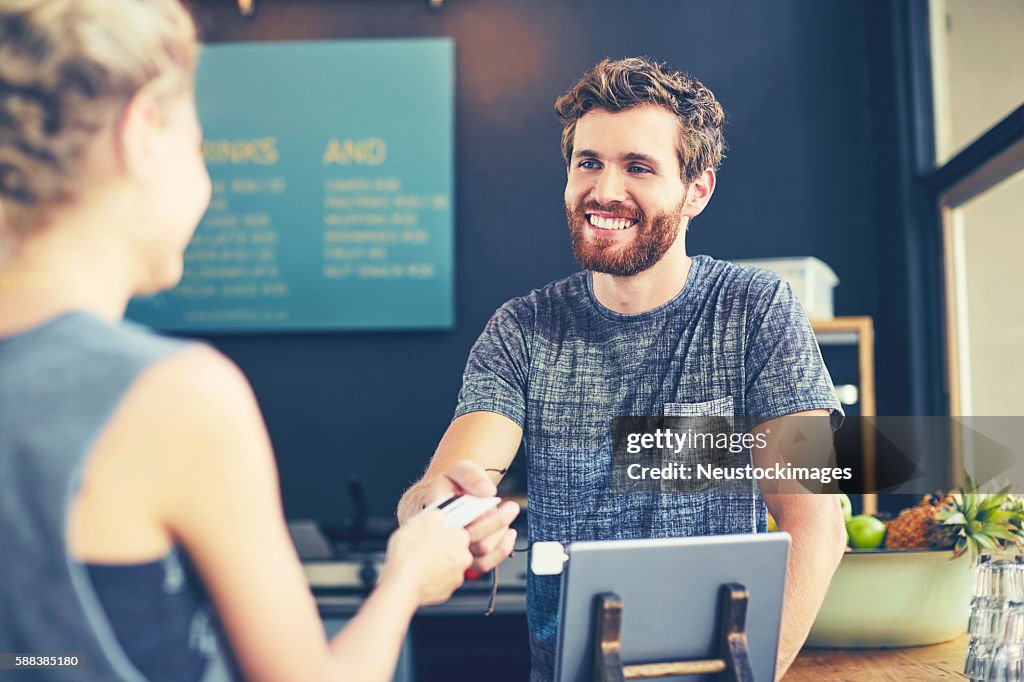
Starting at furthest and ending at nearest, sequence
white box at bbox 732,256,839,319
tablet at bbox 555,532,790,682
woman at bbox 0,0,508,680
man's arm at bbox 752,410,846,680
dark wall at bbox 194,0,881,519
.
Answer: dark wall at bbox 194,0,881,519, white box at bbox 732,256,839,319, man's arm at bbox 752,410,846,680, tablet at bbox 555,532,790,682, woman at bbox 0,0,508,680

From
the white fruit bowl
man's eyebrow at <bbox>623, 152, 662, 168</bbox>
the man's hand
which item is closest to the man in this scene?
man's eyebrow at <bbox>623, 152, 662, 168</bbox>

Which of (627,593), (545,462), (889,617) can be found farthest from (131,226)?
(889,617)

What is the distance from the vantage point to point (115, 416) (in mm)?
613

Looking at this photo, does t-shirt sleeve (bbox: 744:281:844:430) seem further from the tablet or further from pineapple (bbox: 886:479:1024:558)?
the tablet

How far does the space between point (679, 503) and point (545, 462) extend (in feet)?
0.64

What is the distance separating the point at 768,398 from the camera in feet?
4.33

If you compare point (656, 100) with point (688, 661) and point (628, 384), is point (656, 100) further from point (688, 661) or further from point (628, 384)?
point (688, 661)

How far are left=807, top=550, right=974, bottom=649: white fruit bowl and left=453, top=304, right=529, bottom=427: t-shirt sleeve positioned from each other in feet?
1.59

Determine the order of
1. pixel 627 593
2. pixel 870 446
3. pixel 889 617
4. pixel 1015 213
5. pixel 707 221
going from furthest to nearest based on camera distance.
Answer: pixel 707 221 < pixel 870 446 < pixel 1015 213 < pixel 889 617 < pixel 627 593

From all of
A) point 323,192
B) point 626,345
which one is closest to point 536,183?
point 323,192

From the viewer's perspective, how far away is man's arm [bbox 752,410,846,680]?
3.78 ft

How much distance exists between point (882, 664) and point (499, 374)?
0.62 m

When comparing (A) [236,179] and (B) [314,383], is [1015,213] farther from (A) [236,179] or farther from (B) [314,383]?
(A) [236,179]

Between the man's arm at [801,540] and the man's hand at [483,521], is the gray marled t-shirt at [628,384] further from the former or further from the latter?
the man's hand at [483,521]
